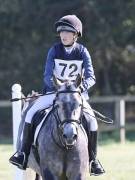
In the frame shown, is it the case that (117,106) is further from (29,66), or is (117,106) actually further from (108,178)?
(108,178)

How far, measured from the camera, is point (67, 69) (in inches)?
361

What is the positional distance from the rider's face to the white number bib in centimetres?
26

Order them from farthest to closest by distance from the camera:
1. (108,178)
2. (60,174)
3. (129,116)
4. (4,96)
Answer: (4,96) → (129,116) → (108,178) → (60,174)

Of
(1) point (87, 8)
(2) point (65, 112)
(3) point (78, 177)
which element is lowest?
(3) point (78, 177)

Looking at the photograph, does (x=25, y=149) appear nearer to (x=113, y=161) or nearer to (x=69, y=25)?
(x=69, y=25)

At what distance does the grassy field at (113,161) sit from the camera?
13570 mm

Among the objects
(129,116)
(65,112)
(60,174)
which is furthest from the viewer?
(129,116)

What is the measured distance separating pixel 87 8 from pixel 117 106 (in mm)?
4715

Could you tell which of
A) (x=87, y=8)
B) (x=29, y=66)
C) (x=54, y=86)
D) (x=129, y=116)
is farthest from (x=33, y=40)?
(x=54, y=86)

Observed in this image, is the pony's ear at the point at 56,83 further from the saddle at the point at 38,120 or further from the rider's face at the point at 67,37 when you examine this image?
the rider's face at the point at 67,37

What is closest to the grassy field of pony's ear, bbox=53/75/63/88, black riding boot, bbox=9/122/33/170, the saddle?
black riding boot, bbox=9/122/33/170

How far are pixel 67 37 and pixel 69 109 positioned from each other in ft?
4.67

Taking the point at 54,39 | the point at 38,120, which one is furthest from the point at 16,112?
the point at 54,39

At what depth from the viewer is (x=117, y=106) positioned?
23375 mm
